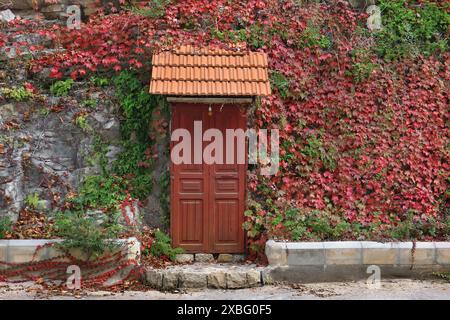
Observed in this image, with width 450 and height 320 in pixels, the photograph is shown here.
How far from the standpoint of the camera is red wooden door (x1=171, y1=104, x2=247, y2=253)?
9.20 meters

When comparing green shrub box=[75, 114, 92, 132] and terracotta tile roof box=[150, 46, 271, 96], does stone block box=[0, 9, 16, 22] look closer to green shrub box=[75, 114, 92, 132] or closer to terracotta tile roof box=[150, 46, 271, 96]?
green shrub box=[75, 114, 92, 132]

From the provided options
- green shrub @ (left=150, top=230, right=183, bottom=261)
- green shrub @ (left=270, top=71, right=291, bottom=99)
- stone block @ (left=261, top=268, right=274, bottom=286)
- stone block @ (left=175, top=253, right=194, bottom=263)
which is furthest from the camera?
green shrub @ (left=270, top=71, right=291, bottom=99)

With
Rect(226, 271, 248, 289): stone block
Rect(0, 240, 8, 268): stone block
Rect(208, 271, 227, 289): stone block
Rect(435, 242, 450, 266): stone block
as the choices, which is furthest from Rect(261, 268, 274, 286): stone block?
Rect(0, 240, 8, 268): stone block

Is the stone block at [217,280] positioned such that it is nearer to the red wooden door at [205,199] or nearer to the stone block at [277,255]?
the stone block at [277,255]

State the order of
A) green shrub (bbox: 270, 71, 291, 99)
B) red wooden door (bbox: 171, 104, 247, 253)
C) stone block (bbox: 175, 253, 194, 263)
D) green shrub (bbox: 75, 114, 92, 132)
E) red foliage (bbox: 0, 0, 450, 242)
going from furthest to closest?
green shrub (bbox: 270, 71, 291, 99)
red foliage (bbox: 0, 0, 450, 242)
green shrub (bbox: 75, 114, 92, 132)
red wooden door (bbox: 171, 104, 247, 253)
stone block (bbox: 175, 253, 194, 263)

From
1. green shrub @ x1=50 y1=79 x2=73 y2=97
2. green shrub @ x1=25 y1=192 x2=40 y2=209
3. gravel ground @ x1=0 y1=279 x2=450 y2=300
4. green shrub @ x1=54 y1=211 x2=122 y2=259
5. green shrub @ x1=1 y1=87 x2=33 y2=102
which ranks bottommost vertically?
gravel ground @ x1=0 y1=279 x2=450 y2=300

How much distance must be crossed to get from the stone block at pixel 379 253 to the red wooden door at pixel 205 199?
2107mm

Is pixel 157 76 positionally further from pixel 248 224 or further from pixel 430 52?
pixel 430 52

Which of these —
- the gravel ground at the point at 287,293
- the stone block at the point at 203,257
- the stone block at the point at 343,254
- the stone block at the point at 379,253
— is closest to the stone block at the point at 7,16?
the gravel ground at the point at 287,293

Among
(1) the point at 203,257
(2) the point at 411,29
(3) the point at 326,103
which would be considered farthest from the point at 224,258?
(2) the point at 411,29

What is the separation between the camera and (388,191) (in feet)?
32.7

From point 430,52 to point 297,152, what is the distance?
4117mm

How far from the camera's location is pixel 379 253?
8.39 metres

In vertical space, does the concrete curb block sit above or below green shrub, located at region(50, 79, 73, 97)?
below
